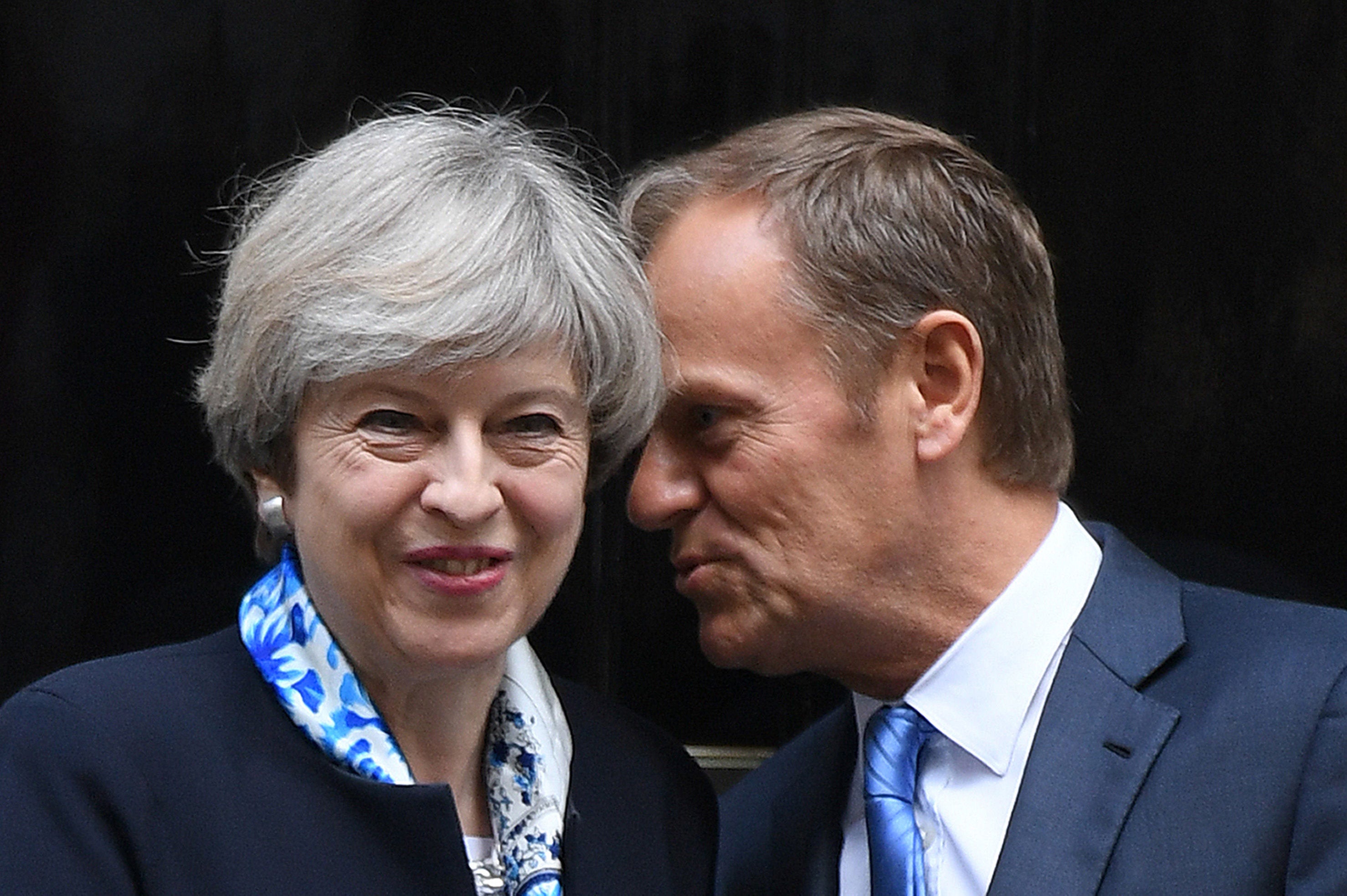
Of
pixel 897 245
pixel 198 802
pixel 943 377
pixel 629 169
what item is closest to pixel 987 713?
pixel 943 377

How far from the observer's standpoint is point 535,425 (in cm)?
213

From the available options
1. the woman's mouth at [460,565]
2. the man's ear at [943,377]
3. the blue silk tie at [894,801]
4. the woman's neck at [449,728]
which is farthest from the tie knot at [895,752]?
the woman's mouth at [460,565]

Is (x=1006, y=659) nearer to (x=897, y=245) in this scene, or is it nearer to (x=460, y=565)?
(x=897, y=245)

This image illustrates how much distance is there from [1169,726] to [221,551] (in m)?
1.52

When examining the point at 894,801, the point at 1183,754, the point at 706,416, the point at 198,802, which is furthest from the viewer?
the point at 706,416

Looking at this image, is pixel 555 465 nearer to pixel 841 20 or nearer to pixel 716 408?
pixel 716 408

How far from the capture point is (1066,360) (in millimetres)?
3334

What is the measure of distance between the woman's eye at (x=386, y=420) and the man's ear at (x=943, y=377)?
784 mm

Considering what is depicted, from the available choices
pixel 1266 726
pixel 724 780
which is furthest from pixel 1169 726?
pixel 724 780

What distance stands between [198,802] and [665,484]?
2.65 ft

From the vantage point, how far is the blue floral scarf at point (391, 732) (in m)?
2.12

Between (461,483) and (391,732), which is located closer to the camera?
(461,483)

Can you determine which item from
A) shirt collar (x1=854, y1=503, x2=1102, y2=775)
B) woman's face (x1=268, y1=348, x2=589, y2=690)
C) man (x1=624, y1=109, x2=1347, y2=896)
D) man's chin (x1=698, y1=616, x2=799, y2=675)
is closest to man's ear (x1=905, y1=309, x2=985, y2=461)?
man (x1=624, y1=109, x2=1347, y2=896)

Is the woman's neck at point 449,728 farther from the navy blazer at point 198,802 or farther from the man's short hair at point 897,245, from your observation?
the man's short hair at point 897,245
